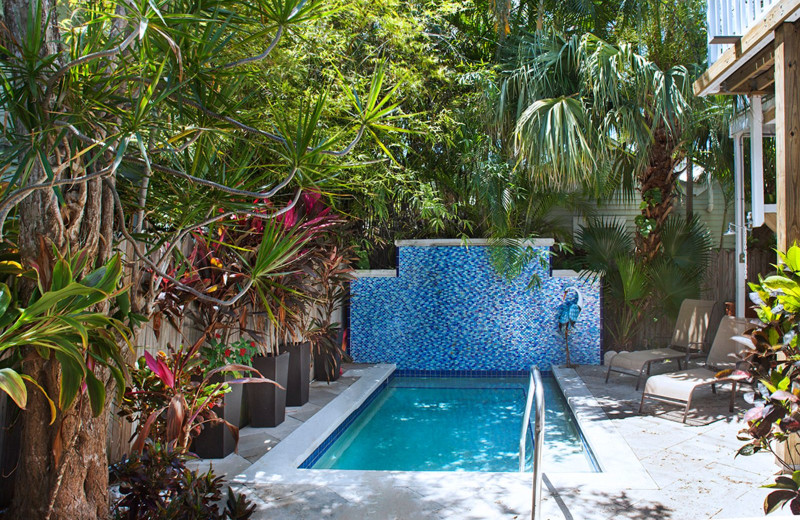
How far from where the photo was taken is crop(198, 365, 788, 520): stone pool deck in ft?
12.0

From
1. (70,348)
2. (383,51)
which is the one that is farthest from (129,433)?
(383,51)

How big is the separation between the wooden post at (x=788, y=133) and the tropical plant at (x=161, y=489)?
392 cm

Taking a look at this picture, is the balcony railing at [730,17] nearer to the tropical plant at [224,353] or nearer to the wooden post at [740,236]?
the wooden post at [740,236]

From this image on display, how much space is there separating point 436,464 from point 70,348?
12.8 feet

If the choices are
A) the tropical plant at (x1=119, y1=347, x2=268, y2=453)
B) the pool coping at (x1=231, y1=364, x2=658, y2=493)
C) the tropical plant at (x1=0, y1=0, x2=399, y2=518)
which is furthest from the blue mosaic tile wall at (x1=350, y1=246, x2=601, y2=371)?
the tropical plant at (x1=0, y1=0, x2=399, y2=518)

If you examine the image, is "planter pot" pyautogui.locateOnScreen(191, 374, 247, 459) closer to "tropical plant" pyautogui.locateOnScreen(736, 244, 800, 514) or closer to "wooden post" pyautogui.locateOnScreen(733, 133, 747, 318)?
"tropical plant" pyautogui.locateOnScreen(736, 244, 800, 514)

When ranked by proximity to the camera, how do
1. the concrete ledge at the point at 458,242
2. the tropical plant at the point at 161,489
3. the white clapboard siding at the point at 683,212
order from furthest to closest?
the white clapboard siding at the point at 683,212 → the concrete ledge at the point at 458,242 → the tropical plant at the point at 161,489

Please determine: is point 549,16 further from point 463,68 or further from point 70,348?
point 70,348

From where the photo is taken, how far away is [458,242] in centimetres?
991

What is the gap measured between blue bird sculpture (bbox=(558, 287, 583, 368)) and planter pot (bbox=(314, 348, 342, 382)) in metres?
3.46

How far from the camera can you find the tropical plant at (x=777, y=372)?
9.12ft

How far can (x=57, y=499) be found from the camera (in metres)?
2.74

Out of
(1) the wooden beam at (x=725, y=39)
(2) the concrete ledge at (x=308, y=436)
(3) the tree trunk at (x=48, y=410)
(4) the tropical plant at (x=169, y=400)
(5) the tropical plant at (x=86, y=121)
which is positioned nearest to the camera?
(5) the tropical plant at (x=86, y=121)

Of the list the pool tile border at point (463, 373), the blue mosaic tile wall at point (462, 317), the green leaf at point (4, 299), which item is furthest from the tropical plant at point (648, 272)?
the green leaf at point (4, 299)
